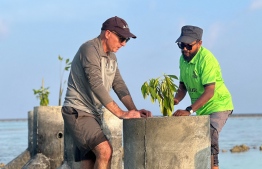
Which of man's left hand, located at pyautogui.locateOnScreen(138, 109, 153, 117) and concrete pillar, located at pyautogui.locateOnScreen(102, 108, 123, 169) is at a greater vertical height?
man's left hand, located at pyautogui.locateOnScreen(138, 109, 153, 117)

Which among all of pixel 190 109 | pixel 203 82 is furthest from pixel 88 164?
pixel 203 82

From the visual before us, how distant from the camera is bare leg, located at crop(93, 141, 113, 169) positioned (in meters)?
6.38

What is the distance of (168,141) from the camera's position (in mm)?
6164

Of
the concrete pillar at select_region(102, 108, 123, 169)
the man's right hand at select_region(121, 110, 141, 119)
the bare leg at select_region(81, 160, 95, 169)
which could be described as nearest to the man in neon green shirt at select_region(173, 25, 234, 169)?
the man's right hand at select_region(121, 110, 141, 119)

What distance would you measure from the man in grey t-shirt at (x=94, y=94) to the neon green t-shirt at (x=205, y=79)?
1.05 meters

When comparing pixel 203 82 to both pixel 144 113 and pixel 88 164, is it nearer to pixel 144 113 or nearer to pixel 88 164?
pixel 144 113

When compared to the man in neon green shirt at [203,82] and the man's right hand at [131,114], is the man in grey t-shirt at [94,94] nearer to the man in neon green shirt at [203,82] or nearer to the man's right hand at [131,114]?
the man's right hand at [131,114]

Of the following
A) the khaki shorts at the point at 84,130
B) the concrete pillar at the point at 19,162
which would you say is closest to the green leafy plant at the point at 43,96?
the concrete pillar at the point at 19,162

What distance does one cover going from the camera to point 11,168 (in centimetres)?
1389

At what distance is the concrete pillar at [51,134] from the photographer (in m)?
11.8

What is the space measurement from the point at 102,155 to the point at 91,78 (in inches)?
29.1

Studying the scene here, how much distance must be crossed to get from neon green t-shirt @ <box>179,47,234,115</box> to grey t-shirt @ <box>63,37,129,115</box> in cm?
104

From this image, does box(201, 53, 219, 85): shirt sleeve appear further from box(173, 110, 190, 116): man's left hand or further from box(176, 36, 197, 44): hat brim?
box(173, 110, 190, 116): man's left hand

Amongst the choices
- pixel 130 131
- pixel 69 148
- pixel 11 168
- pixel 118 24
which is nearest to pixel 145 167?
pixel 130 131
